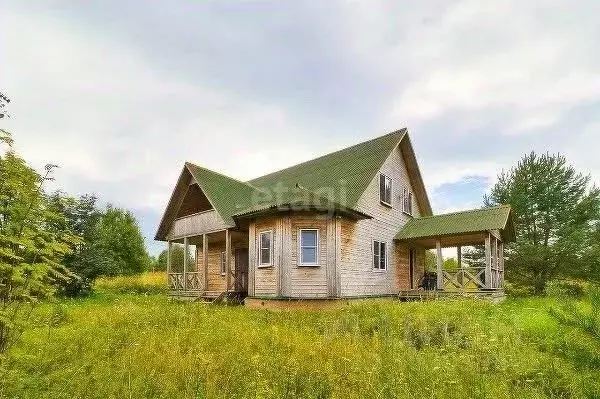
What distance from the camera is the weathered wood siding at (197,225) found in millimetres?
19312

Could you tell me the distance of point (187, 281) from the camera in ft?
70.5

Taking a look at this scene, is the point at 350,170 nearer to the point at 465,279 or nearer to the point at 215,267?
the point at 465,279

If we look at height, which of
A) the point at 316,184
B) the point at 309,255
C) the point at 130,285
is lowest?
the point at 130,285

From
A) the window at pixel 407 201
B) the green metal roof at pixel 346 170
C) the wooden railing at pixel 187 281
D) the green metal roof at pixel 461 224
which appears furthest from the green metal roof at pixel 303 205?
the window at pixel 407 201

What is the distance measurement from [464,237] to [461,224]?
3.47ft

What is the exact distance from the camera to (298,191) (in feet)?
55.7

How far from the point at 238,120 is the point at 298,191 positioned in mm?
5751

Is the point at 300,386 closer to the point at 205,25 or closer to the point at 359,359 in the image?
the point at 359,359

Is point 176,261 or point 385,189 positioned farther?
point 176,261

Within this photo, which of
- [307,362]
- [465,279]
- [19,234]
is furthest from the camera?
[465,279]

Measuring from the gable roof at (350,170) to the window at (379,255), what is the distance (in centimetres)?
327

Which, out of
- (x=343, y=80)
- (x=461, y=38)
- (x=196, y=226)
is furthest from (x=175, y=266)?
(x=461, y=38)

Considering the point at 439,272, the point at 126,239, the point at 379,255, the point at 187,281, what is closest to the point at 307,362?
the point at 379,255

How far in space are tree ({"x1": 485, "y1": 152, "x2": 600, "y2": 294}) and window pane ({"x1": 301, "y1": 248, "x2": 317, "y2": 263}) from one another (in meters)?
17.2
